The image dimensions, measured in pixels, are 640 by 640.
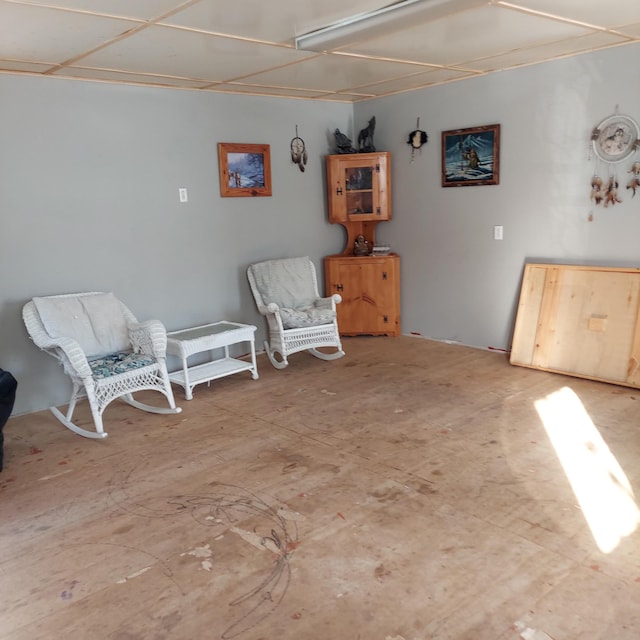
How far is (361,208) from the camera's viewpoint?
18.4 feet

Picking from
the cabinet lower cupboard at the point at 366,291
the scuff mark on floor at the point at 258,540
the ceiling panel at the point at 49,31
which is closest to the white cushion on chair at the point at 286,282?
the cabinet lower cupboard at the point at 366,291

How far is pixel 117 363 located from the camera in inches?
149

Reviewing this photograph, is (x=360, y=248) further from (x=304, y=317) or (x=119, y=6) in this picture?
(x=119, y=6)

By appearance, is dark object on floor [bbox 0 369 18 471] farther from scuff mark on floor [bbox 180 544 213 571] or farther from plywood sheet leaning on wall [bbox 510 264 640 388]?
plywood sheet leaning on wall [bbox 510 264 640 388]

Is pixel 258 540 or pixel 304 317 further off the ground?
pixel 304 317

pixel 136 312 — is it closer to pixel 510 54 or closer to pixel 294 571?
pixel 294 571

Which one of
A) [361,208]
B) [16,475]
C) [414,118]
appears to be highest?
[414,118]

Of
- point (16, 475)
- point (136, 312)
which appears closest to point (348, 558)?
point (16, 475)

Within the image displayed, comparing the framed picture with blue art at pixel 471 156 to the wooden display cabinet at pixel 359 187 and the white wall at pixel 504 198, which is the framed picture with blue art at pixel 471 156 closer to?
the white wall at pixel 504 198

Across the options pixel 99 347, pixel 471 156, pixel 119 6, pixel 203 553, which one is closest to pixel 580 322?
pixel 471 156

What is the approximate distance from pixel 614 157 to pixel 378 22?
2.14 meters

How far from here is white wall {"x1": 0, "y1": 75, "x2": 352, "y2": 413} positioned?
3979mm

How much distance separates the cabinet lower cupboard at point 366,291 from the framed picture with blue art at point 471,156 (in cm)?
92

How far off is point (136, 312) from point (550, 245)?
3.19 m
